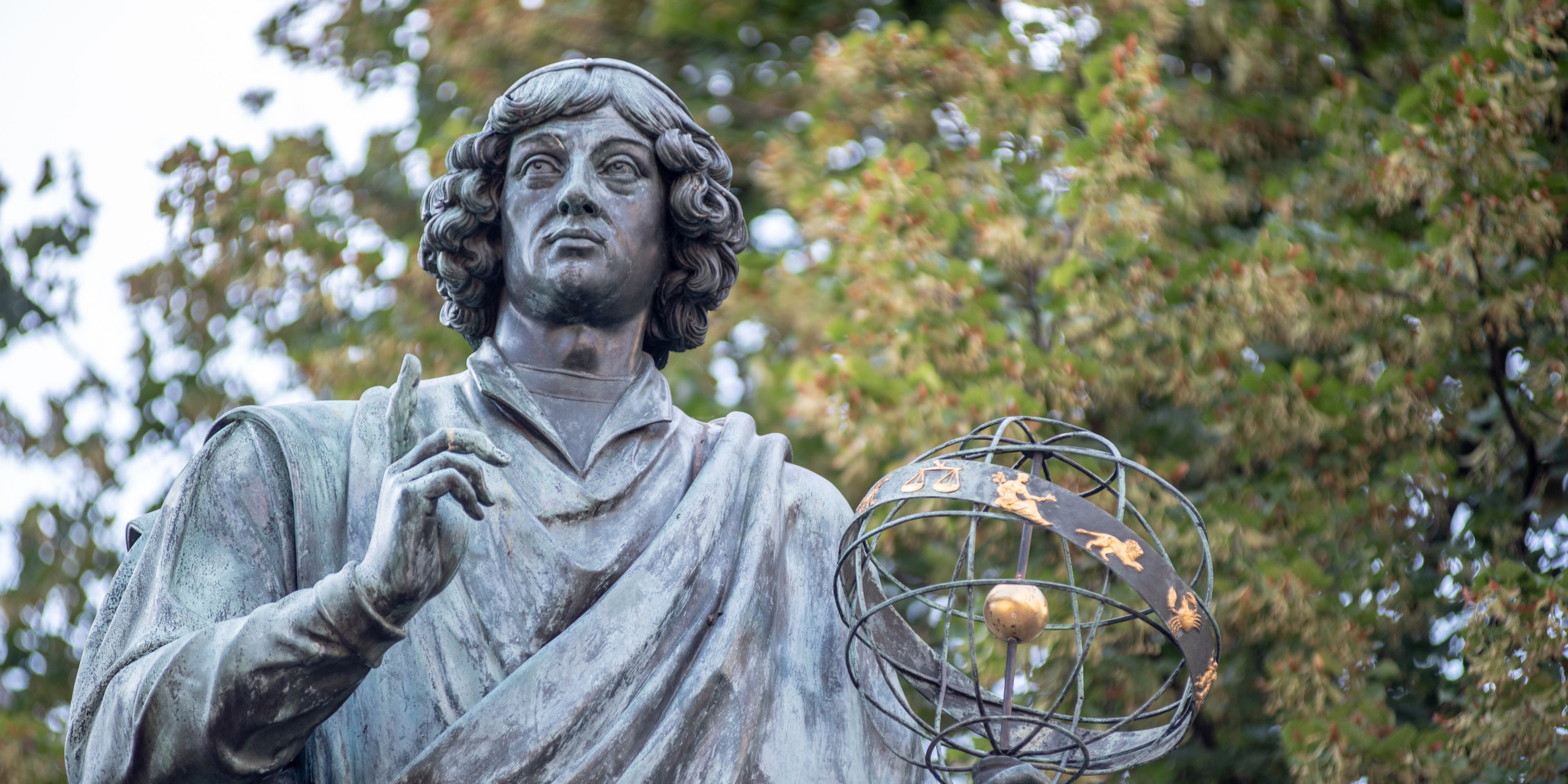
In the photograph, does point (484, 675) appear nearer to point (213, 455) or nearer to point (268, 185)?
point (213, 455)

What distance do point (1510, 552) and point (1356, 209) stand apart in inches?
95.9

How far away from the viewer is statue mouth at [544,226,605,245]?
521 cm

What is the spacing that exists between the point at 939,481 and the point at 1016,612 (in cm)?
31

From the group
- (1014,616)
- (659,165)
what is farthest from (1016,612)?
(659,165)

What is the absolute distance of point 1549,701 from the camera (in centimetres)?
895

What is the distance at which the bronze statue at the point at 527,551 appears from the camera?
4.37 metres

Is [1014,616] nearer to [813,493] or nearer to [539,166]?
[813,493]

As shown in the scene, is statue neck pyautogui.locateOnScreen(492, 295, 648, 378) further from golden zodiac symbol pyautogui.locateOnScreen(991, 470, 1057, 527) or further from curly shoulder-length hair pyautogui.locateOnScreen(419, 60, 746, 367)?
golden zodiac symbol pyautogui.locateOnScreen(991, 470, 1057, 527)

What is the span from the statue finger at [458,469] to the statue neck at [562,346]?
983mm

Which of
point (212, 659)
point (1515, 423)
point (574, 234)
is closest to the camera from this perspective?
point (212, 659)

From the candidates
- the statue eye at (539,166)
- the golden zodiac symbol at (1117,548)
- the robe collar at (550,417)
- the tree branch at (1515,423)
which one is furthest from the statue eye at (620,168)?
the tree branch at (1515,423)

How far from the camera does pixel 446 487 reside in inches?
167

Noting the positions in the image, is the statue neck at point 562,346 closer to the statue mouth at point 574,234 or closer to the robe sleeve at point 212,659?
the statue mouth at point 574,234

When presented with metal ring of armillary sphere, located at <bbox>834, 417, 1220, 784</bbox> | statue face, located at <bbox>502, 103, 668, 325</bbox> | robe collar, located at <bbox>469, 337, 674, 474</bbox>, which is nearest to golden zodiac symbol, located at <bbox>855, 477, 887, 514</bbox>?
metal ring of armillary sphere, located at <bbox>834, 417, 1220, 784</bbox>
